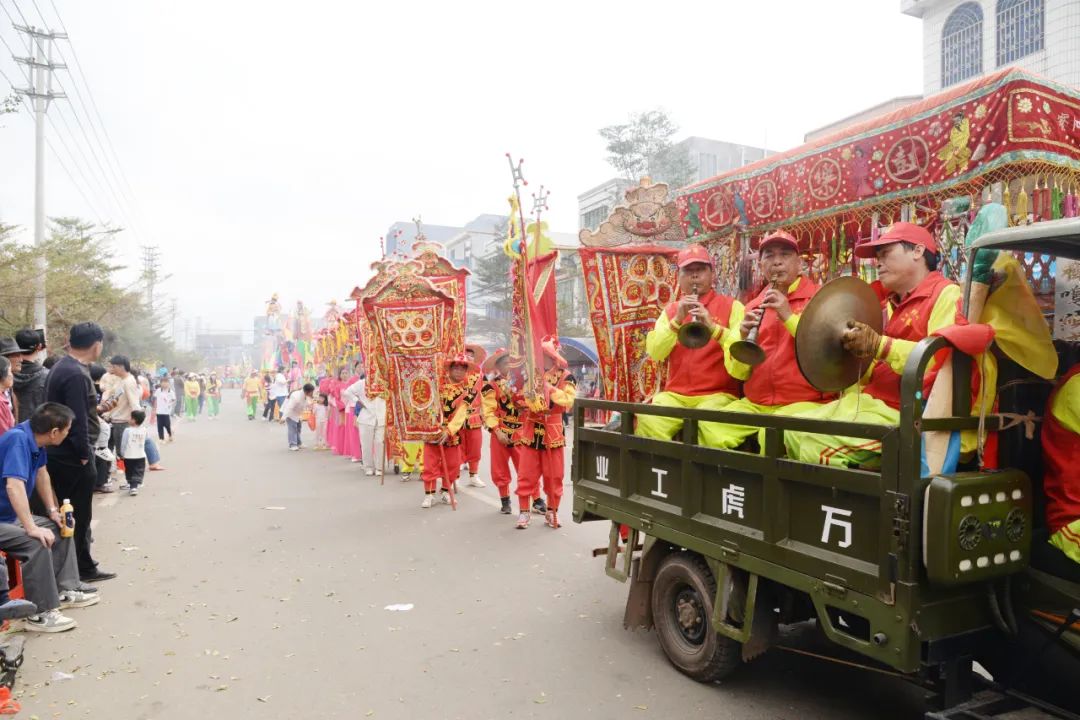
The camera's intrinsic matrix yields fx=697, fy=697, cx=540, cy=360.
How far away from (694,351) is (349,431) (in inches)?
412

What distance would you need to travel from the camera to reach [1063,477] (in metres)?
2.59

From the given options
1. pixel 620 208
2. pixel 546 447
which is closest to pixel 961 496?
pixel 620 208

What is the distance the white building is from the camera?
62.1ft

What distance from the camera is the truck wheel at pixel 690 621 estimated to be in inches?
136

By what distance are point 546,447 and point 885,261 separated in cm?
436

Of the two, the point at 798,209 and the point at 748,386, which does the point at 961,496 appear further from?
the point at 798,209

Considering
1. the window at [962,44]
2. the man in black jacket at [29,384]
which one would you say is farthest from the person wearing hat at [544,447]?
the window at [962,44]

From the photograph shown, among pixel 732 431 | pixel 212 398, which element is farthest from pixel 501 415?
pixel 212 398

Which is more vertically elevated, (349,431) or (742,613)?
(742,613)

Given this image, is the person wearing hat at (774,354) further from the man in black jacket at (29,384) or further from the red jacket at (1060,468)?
the man in black jacket at (29,384)

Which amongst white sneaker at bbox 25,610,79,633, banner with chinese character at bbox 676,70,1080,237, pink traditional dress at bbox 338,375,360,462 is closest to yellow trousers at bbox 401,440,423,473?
pink traditional dress at bbox 338,375,360,462

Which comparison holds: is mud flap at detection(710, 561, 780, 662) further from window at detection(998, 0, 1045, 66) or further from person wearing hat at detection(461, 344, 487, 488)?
window at detection(998, 0, 1045, 66)

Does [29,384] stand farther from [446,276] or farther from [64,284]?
[64,284]

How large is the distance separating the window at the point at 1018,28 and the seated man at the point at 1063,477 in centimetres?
2279
